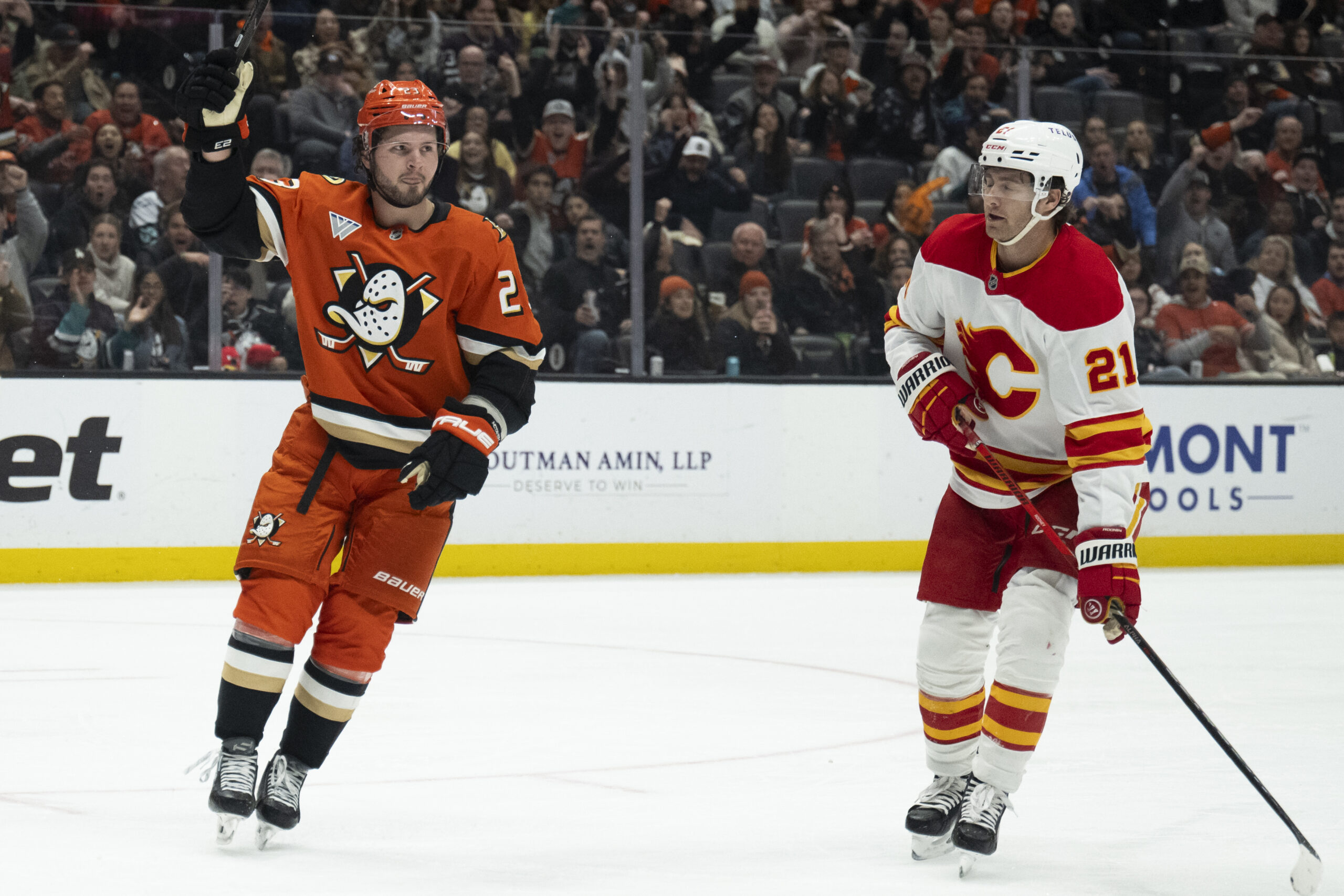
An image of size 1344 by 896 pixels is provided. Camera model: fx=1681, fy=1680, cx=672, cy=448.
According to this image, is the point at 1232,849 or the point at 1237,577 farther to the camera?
the point at 1237,577

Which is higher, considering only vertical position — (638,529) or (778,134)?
(778,134)

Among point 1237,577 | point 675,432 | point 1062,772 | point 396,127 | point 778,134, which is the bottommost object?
point 1237,577

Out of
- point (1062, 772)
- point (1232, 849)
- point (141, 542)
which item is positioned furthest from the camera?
point (141, 542)

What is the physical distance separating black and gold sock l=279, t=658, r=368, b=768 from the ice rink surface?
0.51 feet

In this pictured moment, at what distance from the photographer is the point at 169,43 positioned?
24.8 feet

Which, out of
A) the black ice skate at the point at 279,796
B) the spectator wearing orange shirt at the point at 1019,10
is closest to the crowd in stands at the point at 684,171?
the spectator wearing orange shirt at the point at 1019,10

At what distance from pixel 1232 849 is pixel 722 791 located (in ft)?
3.36

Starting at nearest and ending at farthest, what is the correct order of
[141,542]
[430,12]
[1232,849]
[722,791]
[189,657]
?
[1232,849]
[722,791]
[189,657]
[141,542]
[430,12]

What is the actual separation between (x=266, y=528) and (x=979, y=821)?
1.35m

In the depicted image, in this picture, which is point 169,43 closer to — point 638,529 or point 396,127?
point 638,529

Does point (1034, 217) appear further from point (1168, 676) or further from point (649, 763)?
point (649, 763)

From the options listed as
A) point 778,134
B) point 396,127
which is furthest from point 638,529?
point 396,127

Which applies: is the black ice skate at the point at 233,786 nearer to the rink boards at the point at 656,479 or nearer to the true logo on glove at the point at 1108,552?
the true logo on glove at the point at 1108,552

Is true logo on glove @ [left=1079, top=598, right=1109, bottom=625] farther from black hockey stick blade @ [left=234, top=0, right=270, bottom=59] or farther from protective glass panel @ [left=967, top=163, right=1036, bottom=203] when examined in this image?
black hockey stick blade @ [left=234, top=0, right=270, bottom=59]
